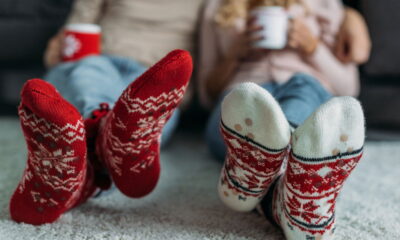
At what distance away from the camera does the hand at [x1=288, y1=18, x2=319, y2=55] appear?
3.19 ft

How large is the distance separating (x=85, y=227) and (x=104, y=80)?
371 millimetres

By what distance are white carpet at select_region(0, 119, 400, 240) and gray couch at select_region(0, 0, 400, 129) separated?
0.32 meters

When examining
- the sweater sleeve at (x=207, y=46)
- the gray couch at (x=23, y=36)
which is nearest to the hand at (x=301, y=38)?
the sweater sleeve at (x=207, y=46)

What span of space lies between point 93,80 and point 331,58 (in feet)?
1.83

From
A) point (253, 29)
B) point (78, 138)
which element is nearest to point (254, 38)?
point (253, 29)

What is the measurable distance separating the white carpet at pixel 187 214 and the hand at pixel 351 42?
27 centimetres

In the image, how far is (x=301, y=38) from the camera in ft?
3.21

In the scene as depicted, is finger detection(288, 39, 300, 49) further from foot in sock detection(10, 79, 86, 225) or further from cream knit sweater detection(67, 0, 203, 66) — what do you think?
foot in sock detection(10, 79, 86, 225)

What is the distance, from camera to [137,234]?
0.60 m

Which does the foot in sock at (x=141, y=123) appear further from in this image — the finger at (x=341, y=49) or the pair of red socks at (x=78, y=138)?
the finger at (x=341, y=49)

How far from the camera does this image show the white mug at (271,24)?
2.87 feet

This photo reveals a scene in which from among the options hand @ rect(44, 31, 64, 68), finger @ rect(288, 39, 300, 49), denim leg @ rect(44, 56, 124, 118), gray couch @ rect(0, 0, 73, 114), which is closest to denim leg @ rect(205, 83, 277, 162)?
finger @ rect(288, 39, 300, 49)

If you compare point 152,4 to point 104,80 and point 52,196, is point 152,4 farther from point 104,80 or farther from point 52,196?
point 52,196

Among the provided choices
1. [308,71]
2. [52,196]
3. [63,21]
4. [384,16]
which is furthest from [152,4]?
[52,196]
